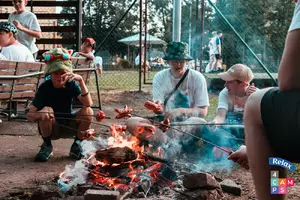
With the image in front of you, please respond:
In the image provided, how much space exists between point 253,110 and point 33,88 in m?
4.72

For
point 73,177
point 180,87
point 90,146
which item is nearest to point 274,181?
point 73,177

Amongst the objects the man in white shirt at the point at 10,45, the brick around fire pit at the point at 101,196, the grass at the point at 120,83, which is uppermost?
the man in white shirt at the point at 10,45

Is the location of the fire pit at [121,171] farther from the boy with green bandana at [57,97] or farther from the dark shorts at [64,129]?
the dark shorts at [64,129]

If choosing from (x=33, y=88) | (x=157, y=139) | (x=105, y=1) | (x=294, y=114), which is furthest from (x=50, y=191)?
(x=105, y=1)

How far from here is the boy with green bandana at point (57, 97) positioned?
4.32 metres

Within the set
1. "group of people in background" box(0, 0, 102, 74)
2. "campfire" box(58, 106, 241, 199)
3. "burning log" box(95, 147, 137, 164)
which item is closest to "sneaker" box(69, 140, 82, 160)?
"campfire" box(58, 106, 241, 199)

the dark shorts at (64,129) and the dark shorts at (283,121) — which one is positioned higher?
the dark shorts at (283,121)

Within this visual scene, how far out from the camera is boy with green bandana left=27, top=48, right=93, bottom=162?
4320 mm

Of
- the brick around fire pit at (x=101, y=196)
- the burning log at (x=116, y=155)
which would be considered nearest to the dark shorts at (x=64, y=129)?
the burning log at (x=116, y=155)

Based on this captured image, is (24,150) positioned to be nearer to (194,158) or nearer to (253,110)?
(194,158)

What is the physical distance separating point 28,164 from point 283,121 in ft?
10.7

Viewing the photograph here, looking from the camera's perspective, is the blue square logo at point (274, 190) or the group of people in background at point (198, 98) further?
the blue square logo at point (274, 190)

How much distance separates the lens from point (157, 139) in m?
4.66

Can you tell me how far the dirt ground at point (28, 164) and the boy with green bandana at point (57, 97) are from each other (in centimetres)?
21
